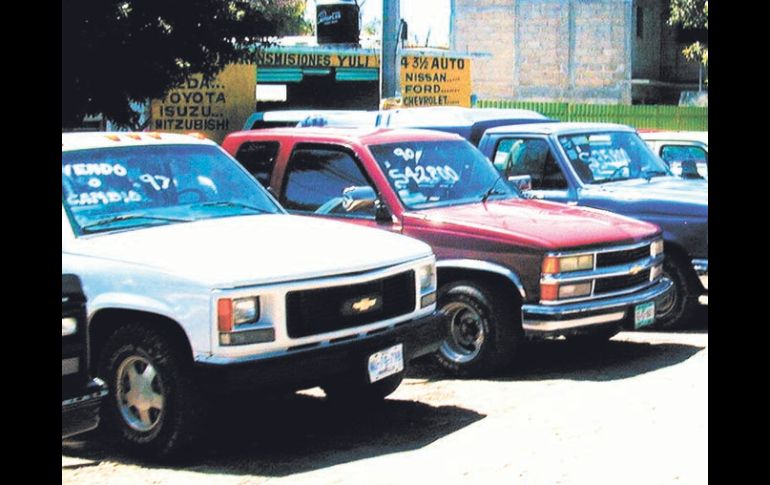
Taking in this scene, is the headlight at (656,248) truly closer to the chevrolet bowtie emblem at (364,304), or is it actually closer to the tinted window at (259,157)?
the tinted window at (259,157)

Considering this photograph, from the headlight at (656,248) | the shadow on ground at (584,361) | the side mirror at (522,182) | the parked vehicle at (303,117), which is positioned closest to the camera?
the shadow on ground at (584,361)

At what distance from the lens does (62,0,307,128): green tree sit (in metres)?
11.7

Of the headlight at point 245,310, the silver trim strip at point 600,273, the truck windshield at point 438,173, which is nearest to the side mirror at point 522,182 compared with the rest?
A: the truck windshield at point 438,173

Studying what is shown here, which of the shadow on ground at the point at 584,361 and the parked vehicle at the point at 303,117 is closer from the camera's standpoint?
the shadow on ground at the point at 584,361

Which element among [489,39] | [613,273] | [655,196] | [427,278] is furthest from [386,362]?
[489,39]

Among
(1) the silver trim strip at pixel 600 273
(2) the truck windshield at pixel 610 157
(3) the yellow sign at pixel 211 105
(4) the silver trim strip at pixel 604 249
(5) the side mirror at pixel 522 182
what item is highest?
(3) the yellow sign at pixel 211 105

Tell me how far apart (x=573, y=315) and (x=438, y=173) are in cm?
168

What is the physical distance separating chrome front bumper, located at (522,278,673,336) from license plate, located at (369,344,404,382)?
170 centimetres

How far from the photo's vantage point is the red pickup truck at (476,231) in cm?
890

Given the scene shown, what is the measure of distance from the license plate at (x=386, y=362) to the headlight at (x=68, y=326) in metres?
1.90
